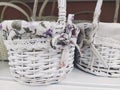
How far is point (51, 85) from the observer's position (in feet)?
1.76

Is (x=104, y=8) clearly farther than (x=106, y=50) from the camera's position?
Yes

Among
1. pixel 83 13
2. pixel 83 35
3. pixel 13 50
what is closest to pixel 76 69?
pixel 83 35

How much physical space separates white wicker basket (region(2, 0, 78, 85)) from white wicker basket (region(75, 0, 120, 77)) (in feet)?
0.20

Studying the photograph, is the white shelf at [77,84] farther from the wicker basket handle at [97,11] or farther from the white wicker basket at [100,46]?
the wicker basket handle at [97,11]

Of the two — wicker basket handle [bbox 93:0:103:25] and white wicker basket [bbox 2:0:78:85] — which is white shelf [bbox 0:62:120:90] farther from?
wicker basket handle [bbox 93:0:103:25]

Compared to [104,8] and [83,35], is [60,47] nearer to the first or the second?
[83,35]

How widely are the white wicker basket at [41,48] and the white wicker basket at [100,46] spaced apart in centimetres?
6

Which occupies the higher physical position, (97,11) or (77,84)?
(97,11)

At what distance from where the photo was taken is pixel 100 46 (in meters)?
0.56

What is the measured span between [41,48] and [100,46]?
0.17m

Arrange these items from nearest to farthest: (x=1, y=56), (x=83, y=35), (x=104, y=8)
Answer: (x=83, y=35) → (x=1, y=56) → (x=104, y=8)

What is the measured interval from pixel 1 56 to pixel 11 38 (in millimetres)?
250

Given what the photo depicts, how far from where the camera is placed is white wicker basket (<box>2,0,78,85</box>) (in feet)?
1.54

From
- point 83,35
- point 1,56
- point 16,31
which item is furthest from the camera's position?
point 1,56
